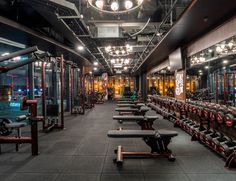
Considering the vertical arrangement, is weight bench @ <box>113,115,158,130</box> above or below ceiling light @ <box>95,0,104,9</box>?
below

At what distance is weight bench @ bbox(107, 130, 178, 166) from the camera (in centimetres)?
309

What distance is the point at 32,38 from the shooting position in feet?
18.4

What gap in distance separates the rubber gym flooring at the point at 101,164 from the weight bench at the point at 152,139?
0.11 meters

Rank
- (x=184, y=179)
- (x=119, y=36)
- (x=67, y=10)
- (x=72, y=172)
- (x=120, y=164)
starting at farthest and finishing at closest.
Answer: (x=119, y=36) → (x=67, y=10) → (x=120, y=164) → (x=72, y=172) → (x=184, y=179)

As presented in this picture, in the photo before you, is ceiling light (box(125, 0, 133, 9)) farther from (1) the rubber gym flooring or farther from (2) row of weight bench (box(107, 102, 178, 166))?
(1) the rubber gym flooring

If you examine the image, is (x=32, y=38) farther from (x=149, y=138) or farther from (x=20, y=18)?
(x=149, y=138)

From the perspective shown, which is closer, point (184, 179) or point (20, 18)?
point (184, 179)

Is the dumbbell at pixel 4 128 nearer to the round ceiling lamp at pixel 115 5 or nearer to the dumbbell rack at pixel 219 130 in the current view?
the round ceiling lamp at pixel 115 5

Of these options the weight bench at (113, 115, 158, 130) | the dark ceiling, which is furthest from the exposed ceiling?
the weight bench at (113, 115, 158, 130)

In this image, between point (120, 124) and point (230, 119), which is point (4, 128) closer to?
point (120, 124)

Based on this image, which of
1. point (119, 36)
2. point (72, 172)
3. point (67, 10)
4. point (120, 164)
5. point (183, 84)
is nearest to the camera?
point (72, 172)

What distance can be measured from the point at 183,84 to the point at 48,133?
455 centimetres

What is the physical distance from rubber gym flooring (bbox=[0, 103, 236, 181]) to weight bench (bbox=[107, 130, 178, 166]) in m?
0.11

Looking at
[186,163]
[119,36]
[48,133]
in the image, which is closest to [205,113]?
[186,163]
